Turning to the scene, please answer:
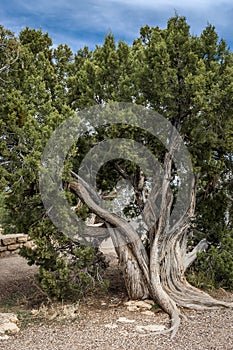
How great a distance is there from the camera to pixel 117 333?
5230 millimetres

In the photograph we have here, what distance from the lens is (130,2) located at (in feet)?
20.5

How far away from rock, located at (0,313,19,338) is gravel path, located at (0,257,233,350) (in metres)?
0.11

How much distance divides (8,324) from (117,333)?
1547mm

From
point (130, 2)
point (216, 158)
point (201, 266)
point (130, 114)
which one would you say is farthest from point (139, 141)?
point (201, 266)

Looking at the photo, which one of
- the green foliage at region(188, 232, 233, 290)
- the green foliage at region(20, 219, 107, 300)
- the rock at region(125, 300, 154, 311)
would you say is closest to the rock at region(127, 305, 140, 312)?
the rock at region(125, 300, 154, 311)

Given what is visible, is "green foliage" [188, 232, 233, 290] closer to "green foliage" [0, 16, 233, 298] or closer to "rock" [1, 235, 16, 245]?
"green foliage" [0, 16, 233, 298]

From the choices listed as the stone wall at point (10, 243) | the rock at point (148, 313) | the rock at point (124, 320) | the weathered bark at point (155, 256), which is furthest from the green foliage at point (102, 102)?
the stone wall at point (10, 243)

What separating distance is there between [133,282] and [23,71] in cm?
403

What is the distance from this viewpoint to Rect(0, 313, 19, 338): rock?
5281mm

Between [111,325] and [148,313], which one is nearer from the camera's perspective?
[111,325]

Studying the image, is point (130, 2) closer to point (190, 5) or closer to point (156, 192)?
point (190, 5)

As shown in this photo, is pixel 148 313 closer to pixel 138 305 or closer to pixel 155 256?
pixel 138 305

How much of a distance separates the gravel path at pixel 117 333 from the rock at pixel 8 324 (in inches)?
4.3

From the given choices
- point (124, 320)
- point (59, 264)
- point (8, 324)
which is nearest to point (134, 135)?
point (59, 264)
